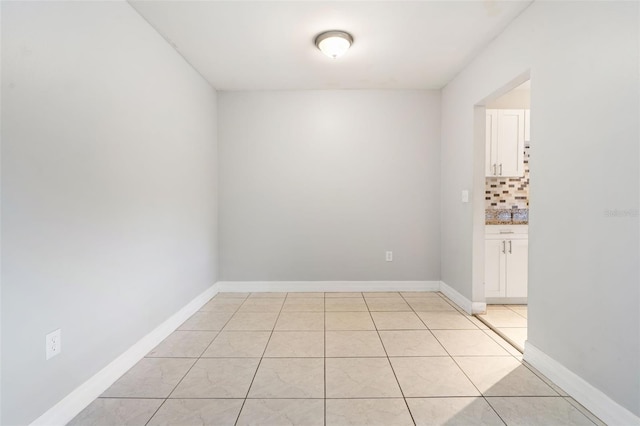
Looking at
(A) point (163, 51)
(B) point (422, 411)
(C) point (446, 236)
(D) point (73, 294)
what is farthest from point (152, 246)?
(C) point (446, 236)

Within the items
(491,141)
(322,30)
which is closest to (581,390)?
(491,141)

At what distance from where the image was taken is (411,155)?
3717mm

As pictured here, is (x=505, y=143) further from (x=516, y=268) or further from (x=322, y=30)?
(x=322, y=30)

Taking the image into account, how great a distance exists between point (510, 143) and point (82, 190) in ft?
12.6

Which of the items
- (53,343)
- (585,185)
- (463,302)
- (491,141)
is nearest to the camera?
(53,343)

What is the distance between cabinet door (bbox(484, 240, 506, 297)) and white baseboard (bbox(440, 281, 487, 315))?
231 millimetres

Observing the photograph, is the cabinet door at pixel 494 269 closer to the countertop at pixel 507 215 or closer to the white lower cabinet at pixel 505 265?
the white lower cabinet at pixel 505 265

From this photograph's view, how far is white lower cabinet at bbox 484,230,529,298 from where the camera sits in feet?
10.3

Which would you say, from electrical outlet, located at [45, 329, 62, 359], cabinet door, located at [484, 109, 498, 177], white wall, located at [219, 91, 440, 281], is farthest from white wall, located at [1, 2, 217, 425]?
cabinet door, located at [484, 109, 498, 177]

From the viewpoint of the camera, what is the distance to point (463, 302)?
312cm

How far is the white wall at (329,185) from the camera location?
145 inches

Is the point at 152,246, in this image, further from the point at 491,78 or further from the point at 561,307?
the point at 491,78

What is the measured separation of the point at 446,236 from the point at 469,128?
48.6 inches

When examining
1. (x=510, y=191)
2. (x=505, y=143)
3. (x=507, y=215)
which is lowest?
(x=507, y=215)
